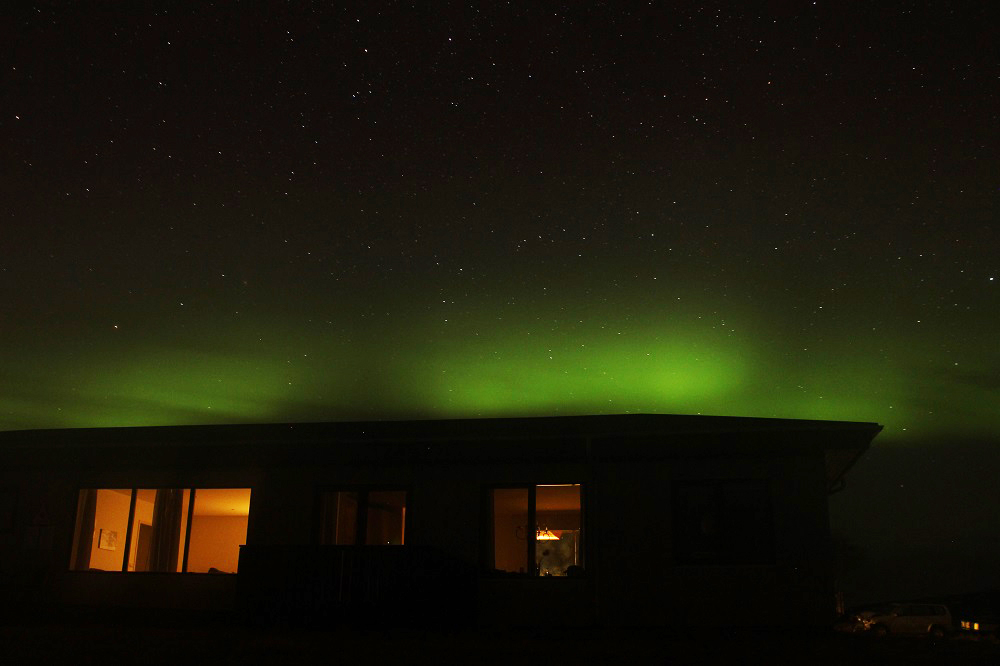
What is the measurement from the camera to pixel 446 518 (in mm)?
14039

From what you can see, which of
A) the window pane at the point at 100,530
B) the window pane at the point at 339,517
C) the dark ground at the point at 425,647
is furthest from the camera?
the window pane at the point at 100,530

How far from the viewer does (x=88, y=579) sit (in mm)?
14914

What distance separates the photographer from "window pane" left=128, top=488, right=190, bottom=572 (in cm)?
1609

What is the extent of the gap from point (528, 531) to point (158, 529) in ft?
23.7

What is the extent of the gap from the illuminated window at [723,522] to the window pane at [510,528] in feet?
8.49

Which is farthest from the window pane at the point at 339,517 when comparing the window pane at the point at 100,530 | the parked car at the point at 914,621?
the parked car at the point at 914,621

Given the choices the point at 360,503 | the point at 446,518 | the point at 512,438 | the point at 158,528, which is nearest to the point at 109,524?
the point at 158,528

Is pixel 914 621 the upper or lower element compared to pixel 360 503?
lower

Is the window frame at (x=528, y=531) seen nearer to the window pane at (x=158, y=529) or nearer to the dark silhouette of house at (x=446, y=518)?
the dark silhouette of house at (x=446, y=518)

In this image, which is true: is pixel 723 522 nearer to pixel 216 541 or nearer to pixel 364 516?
pixel 364 516

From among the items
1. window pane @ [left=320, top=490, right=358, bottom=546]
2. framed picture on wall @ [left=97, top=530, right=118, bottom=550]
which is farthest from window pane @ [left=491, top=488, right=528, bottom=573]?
framed picture on wall @ [left=97, top=530, right=118, bottom=550]

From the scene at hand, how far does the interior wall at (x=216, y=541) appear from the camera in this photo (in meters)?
16.7

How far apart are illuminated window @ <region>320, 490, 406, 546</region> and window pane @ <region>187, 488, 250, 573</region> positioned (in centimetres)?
215

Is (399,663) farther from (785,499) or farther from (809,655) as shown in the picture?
(785,499)
